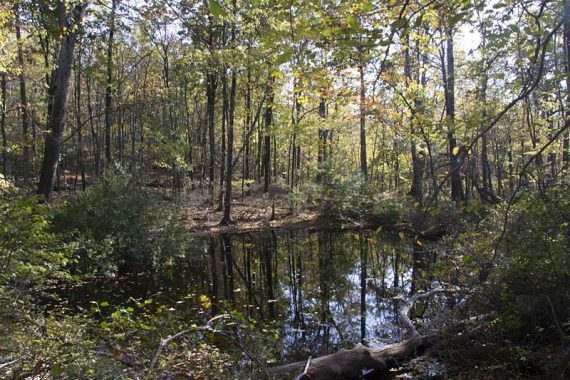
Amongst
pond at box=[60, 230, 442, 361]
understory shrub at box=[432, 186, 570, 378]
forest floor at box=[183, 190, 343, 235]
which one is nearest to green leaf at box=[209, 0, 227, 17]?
understory shrub at box=[432, 186, 570, 378]

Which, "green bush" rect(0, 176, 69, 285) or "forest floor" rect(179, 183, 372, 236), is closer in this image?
"green bush" rect(0, 176, 69, 285)

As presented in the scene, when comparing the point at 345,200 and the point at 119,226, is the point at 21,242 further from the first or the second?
the point at 345,200

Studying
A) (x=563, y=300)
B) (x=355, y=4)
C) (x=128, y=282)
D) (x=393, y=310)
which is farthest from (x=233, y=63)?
(x=563, y=300)

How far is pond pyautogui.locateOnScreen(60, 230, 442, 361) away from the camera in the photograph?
23.4 ft

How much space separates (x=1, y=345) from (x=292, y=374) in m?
3.15

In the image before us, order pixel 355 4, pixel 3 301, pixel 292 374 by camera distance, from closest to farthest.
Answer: pixel 355 4 → pixel 3 301 → pixel 292 374

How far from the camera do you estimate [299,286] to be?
33.4 feet

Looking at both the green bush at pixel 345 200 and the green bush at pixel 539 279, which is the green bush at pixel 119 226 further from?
the green bush at pixel 345 200

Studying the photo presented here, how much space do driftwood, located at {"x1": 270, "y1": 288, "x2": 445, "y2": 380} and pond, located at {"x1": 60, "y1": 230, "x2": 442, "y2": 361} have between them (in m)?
0.88

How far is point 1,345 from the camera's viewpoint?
406 centimetres

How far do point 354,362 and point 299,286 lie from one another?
4.99 metres

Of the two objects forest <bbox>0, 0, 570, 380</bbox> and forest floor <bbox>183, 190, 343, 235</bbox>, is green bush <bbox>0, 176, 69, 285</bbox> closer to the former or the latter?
forest <bbox>0, 0, 570, 380</bbox>

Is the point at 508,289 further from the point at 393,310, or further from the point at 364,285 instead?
the point at 364,285

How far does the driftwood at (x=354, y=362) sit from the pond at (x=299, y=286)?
2.88ft
